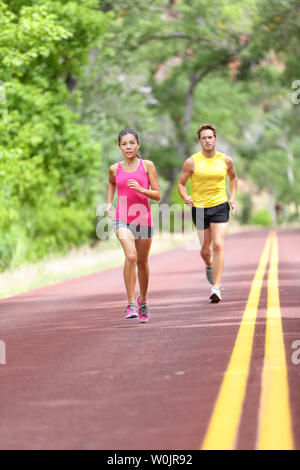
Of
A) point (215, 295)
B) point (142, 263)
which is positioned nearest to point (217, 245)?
point (215, 295)

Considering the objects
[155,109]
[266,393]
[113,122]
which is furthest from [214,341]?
[155,109]

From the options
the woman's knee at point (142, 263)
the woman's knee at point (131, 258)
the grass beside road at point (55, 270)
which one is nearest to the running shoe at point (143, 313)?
the woman's knee at point (142, 263)

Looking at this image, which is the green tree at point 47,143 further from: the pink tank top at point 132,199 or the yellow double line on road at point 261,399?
the yellow double line on road at point 261,399

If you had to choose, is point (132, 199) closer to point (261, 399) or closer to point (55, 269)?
point (261, 399)

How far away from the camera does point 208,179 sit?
12312 mm

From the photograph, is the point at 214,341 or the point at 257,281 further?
the point at 257,281

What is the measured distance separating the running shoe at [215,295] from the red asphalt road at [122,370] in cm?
12

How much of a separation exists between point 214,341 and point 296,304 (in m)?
3.32

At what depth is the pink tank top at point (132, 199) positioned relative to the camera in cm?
1021

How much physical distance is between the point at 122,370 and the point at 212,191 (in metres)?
5.34

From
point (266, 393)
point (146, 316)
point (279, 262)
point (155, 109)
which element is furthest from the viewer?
point (155, 109)

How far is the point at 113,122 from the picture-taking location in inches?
1350

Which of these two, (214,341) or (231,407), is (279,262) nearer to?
(214,341)
